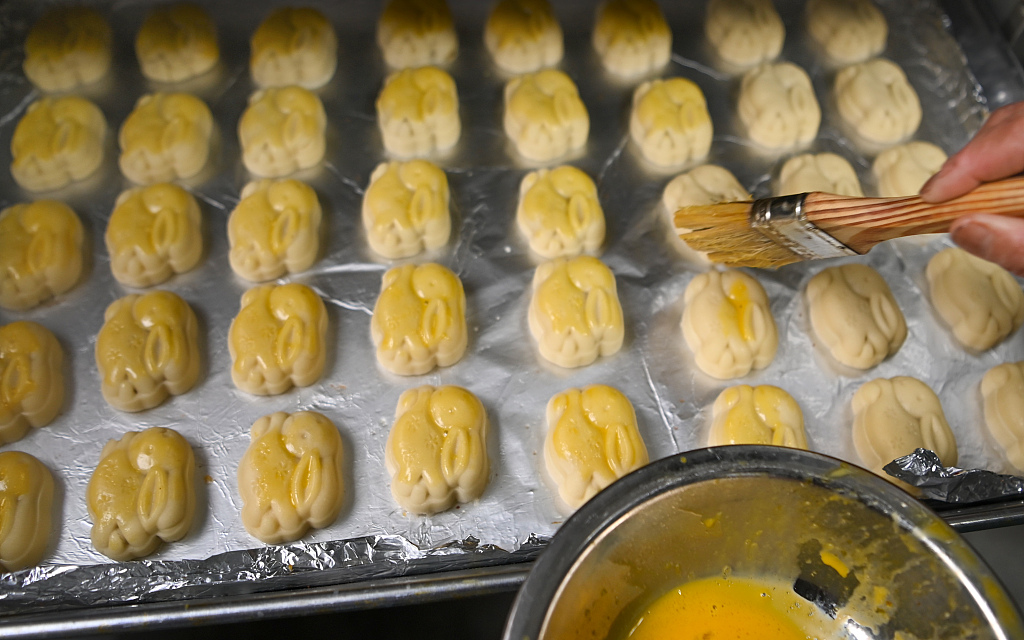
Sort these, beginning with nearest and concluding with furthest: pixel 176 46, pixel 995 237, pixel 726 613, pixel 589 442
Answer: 1. pixel 726 613
2. pixel 995 237
3. pixel 589 442
4. pixel 176 46

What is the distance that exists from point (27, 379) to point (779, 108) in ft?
7.84

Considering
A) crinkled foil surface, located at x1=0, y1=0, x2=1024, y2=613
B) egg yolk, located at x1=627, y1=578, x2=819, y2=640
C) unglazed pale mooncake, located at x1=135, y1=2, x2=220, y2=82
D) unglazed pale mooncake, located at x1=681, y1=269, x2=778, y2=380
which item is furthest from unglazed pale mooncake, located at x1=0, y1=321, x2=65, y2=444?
unglazed pale mooncake, located at x1=681, y1=269, x2=778, y2=380

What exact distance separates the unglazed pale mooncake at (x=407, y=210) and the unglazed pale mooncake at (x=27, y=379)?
0.94m

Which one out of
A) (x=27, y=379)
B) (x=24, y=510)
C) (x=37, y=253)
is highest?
(x=37, y=253)

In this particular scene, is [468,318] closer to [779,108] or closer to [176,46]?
[779,108]

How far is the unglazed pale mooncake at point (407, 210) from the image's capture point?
213cm

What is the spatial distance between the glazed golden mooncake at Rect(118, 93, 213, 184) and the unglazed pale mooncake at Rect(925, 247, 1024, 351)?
2.35 metres

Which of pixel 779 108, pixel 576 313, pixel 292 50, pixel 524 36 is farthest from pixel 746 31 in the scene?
pixel 292 50

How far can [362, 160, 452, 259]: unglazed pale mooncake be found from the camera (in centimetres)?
213

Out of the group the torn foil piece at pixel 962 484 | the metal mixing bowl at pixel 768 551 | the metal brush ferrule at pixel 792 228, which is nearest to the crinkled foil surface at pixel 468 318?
the torn foil piece at pixel 962 484

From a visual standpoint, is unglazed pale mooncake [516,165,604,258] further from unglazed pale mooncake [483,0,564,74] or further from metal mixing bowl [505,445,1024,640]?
metal mixing bowl [505,445,1024,640]

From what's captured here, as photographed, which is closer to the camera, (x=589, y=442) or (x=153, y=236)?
(x=589, y=442)

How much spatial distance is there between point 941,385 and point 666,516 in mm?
1261

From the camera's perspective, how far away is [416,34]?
8.25 feet
